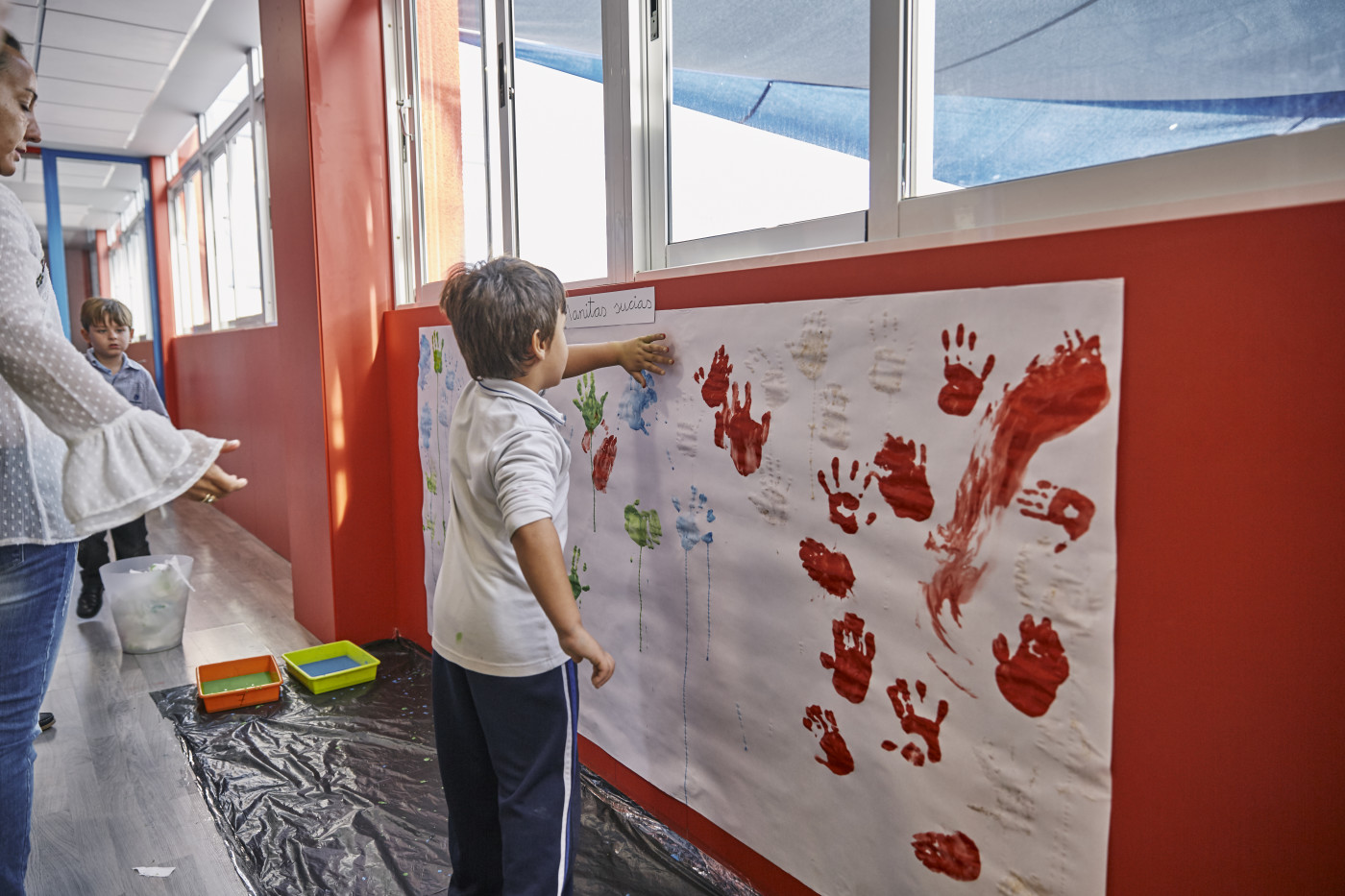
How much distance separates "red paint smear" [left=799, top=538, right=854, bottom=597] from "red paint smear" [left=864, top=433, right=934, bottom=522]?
136 millimetres

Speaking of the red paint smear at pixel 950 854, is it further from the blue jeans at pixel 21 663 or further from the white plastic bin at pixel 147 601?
the white plastic bin at pixel 147 601

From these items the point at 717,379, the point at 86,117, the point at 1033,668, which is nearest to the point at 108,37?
the point at 86,117

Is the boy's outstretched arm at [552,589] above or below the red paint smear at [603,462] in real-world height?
below

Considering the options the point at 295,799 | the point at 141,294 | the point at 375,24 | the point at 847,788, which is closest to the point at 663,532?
the point at 847,788

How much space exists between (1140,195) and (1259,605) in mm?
463

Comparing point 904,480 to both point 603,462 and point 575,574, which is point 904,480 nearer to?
point 603,462

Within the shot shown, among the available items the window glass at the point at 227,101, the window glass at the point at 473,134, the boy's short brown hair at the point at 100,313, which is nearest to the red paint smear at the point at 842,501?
the window glass at the point at 473,134

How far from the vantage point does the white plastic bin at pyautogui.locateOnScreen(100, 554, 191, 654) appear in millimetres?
2805

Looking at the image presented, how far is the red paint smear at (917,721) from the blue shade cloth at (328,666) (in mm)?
1887

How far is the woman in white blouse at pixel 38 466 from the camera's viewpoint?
3.39 ft

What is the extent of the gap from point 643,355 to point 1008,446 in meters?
0.76

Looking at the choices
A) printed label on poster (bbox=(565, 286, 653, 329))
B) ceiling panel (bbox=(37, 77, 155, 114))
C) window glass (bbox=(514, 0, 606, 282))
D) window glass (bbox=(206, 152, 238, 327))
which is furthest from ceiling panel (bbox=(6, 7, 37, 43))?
printed label on poster (bbox=(565, 286, 653, 329))

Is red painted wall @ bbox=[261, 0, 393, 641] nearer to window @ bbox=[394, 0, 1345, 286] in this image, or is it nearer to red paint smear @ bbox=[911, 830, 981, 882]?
window @ bbox=[394, 0, 1345, 286]

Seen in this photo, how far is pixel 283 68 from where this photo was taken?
2807 mm
